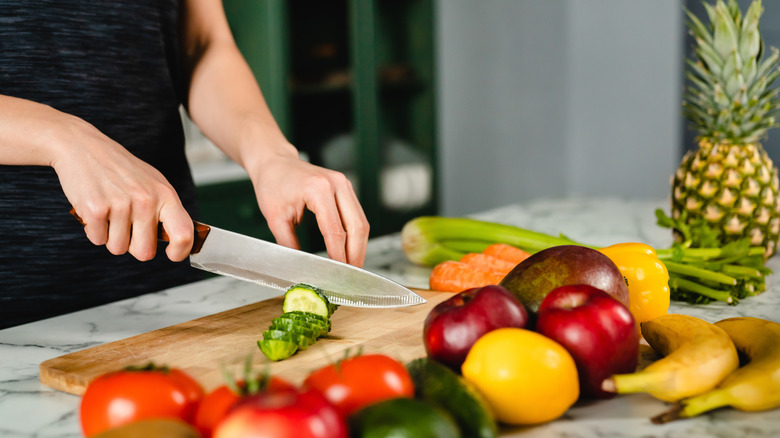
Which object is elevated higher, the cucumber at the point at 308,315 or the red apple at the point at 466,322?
the red apple at the point at 466,322

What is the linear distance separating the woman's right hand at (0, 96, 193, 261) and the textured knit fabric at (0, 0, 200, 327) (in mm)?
418

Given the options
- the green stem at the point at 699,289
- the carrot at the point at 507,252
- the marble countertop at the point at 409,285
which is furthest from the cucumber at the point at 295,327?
the green stem at the point at 699,289

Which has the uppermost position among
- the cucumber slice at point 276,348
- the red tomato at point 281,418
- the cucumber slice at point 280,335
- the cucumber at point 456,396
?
the red tomato at point 281,418

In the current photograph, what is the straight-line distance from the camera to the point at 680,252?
1320 mm

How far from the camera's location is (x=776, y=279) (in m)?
1.46

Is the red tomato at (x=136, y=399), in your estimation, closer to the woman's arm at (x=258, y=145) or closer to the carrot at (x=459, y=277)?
the woman's arm at (x=258, y=145)

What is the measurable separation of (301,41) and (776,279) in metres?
2.35

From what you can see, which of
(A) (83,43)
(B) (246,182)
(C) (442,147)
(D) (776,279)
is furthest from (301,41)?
(D) (776,279)

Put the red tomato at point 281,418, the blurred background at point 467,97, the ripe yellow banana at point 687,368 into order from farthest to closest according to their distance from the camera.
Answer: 1. the blurred background at point 467,97
2. the ripe yellow banana at point 687,368
3. the red tomato at point 281,418

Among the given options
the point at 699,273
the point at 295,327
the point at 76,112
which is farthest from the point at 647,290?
the point at 76,112

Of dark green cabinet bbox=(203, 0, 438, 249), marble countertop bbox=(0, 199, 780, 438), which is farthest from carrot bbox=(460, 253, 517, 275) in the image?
dark green cabinet bbox=(203, 0, 438, 249)

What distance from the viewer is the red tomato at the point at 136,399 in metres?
0.67

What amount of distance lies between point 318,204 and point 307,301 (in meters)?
0.22

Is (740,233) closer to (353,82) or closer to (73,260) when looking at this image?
→ (73,260)
